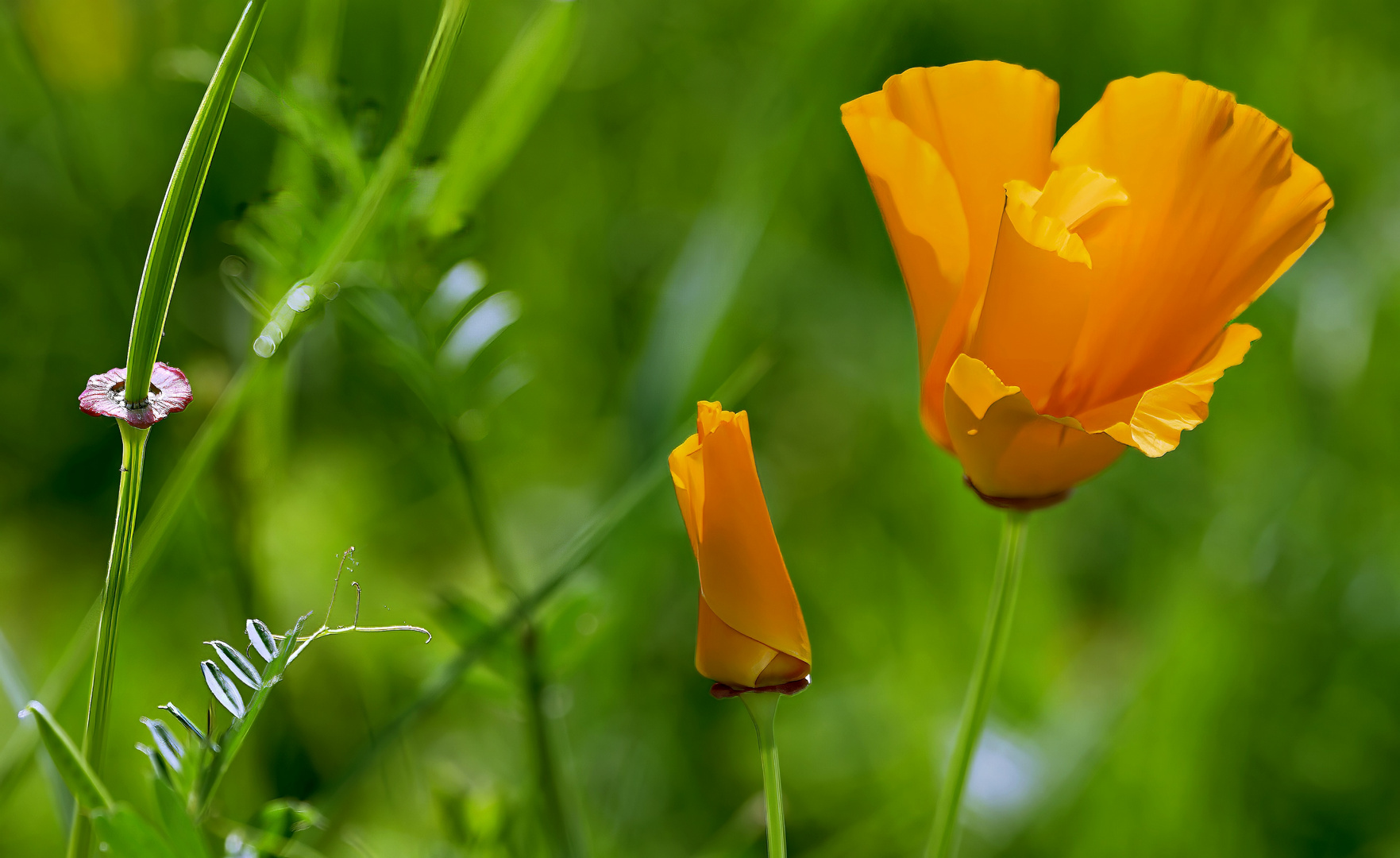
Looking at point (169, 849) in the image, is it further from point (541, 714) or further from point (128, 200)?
point (128, 200)

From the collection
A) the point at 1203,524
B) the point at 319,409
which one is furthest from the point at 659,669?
the point at 1203,524

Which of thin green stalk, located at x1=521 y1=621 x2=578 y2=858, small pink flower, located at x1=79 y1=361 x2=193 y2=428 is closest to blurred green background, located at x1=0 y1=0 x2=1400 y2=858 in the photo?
thin green stalk, located at x1=521 y1=621 x2=578 y2=858

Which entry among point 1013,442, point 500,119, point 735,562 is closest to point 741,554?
point 735,562

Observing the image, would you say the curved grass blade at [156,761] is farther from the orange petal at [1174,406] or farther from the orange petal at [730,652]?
the orange petal at [1174,406]

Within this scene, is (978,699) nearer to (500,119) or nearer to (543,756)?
(543,756)

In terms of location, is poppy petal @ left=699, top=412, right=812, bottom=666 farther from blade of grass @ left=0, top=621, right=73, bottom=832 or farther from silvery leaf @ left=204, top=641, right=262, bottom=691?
blade of grass @ left=0, top=621, right=73, bottom=832
